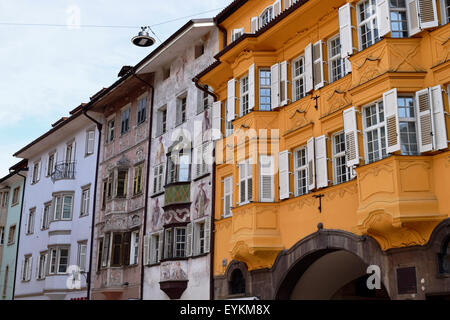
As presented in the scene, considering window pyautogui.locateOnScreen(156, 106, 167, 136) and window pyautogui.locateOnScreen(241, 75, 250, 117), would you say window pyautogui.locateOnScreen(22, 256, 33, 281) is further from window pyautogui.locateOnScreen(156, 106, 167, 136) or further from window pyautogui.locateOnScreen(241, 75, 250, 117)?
window pyautogui.locateOnScreen(241, 75, 250, 117)

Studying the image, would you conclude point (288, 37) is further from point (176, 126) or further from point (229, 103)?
point (176, 126)

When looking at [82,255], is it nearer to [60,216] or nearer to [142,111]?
[60,216]

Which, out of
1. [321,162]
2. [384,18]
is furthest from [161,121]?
[384,18]

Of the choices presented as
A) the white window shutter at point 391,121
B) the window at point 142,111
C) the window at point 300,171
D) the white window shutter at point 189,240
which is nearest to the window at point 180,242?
the white window shutter at point 189,240

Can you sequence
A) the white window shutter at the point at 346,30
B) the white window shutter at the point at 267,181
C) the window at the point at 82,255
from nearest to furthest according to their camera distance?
1. the white window shutter at the point at 346,30
2. the white window shutter at the point at 267,181
3. the window at the point at 82,255

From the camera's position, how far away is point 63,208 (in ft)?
108

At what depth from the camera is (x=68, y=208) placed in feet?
108

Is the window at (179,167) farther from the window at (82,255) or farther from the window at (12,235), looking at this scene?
the window at (12,235)

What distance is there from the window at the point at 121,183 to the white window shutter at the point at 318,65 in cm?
1359

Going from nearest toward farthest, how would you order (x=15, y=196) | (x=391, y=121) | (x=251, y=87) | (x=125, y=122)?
(x=391, y=121)
(x=251, y=87)
(x=125, y=122)
(x=15, y=196)

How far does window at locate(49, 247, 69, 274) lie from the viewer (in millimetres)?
31438

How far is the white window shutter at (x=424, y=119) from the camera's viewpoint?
13.2m

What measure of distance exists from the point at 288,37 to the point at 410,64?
5.81 m

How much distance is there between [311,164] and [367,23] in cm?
414
